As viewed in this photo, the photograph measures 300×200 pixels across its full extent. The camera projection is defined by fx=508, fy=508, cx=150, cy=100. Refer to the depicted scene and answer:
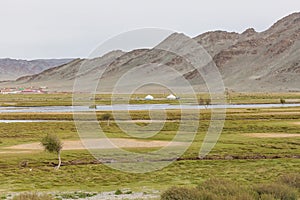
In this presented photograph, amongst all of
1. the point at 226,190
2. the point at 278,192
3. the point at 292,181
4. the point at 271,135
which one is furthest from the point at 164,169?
the point at 271,135

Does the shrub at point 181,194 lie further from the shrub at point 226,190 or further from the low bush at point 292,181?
the low bush at point 292,181

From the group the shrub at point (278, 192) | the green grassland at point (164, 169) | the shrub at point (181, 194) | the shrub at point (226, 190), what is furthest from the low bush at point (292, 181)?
the shrub at point (181, 194)

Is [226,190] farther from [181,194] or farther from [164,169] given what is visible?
[164,169]

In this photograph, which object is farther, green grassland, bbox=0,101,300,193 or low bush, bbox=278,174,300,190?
green grassland, bbox=0,101,300,193

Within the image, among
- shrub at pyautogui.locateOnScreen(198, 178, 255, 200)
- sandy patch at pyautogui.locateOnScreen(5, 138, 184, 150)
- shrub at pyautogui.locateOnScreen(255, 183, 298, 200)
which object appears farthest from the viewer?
sandy patch at pyautogui.locateOnScreen(5, 138, 184, 150)

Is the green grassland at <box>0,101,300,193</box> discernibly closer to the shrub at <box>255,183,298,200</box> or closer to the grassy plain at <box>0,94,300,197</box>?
the grassy plain at <box>0,94,300,197</box>

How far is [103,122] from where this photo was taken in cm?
8281

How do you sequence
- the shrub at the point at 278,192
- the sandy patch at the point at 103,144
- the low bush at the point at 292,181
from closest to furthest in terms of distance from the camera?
the shrub at the point at 278,192, the low bush at the point at 292,181, the sandy patch at the point at 103,144

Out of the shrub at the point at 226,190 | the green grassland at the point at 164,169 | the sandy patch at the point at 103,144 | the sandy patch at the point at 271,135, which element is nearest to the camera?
the shrub at the point at 226,190

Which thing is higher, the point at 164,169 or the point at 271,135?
the point at 271,135

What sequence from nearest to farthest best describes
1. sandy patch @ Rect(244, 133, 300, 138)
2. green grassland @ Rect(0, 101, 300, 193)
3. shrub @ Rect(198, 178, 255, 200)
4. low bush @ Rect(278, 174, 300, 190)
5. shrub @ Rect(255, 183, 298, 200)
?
shrub @ Rect(198, 178, 255, 200) → shrub @ Rect(255, 183, 298, 200) → low bush @ Rect(278, 174, 300, 190) → green grassland @ Rect(0, 101, 300, 193) → sandy patch @ Rect(244, 133, 300, 138)

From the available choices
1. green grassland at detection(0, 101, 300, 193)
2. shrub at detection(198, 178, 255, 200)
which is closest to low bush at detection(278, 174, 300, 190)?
shrub at detection(198, 178, 255, 200)

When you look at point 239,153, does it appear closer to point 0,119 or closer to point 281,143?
point 281,143

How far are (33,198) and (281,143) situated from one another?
38050 mm
